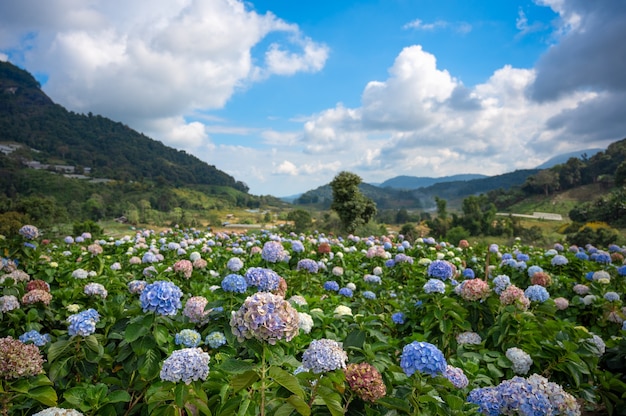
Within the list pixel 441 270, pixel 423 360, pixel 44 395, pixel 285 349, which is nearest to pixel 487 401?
pixel 423 360

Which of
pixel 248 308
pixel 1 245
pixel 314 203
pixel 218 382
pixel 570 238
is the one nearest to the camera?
pixel 248 308

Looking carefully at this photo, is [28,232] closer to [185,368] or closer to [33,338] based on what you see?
[33,338]

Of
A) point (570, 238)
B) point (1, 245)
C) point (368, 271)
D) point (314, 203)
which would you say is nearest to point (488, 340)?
point (368, 271)

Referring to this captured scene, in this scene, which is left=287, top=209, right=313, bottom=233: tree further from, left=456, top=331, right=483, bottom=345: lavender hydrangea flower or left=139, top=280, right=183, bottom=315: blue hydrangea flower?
left=139, top=280, right=183, bottom=315: blue hydrangea flower

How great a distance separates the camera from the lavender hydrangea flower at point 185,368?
1731 mm

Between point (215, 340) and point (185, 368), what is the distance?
0.97 meters

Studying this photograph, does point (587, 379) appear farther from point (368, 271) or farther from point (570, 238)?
point (570, 238)

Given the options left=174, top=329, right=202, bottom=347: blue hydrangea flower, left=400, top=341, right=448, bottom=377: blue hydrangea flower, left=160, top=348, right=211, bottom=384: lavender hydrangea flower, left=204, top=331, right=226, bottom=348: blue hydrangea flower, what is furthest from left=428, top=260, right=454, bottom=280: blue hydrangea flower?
left=160, top=348, right=211, bottom=384: lavender hydrangea flower

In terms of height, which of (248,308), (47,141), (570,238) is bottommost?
(570,238)

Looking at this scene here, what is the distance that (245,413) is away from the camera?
1.70 meters

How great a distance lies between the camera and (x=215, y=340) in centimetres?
267

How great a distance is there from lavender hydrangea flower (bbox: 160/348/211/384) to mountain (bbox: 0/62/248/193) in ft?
438

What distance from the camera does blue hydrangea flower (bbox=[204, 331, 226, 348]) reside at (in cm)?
264

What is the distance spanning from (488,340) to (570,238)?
103 ft
